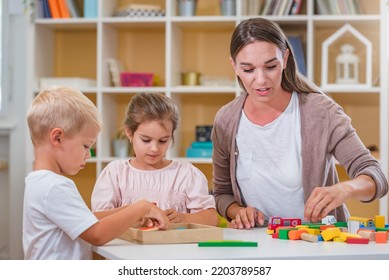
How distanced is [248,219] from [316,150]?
241 millimetres

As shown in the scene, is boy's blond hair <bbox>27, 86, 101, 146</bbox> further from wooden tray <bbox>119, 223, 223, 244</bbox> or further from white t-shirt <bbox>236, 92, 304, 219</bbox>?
white t-shirt <bbox>236, 92, 304, 219</bbox>

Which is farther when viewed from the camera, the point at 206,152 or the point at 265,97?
the point at 206,152

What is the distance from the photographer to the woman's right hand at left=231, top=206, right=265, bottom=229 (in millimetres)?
1545

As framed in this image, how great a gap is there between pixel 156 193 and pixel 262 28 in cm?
47

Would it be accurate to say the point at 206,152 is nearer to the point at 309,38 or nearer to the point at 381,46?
the point at 309,38

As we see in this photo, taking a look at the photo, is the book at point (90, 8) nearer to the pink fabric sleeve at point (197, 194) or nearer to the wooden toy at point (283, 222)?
the pink fabric sleeve at point (197, 194)

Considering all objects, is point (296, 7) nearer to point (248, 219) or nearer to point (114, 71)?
point (114, 71)

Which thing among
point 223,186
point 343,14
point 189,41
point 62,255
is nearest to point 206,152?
point 189,41

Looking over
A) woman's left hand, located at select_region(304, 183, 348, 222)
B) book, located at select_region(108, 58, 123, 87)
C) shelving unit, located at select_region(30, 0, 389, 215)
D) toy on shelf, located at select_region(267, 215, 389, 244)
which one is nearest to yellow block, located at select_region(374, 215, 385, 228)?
toy on shelf, located at select_region(267, 215, 389, 244)

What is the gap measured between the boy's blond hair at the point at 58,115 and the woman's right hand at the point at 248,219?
1.45 ft

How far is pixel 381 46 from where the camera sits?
3.01 meters

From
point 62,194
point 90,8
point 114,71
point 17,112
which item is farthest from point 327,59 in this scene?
point 62,194

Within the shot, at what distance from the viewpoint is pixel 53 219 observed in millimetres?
1212

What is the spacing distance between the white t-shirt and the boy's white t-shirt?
1.80 ft
